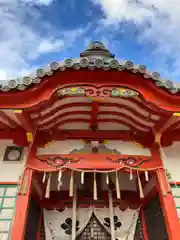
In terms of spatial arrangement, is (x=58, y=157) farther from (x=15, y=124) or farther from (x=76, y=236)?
(x=76, y=236)

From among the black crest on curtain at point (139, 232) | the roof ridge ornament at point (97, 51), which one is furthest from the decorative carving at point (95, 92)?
the roof ridge ornament at point (97, 51)

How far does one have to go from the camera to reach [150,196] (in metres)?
5.89

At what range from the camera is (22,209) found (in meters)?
4.54

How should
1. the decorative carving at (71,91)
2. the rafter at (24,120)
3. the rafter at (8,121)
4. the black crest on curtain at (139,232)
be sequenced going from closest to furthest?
the rafter at (24,120)
the decorative carving at (71,91)
the rafter at (8,121)
the black crest on curtain at (139,232)

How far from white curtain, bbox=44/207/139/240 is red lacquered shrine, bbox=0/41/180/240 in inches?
0.9

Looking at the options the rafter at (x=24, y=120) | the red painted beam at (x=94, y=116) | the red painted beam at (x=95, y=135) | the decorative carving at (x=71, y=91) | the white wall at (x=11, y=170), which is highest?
the decorative carving at (x=71, y=91)

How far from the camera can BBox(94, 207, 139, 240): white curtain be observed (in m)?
5.75

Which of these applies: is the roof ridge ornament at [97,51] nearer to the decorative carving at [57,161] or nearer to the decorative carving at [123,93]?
the decorative carving at [123,93]

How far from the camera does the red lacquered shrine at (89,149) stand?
193 inches

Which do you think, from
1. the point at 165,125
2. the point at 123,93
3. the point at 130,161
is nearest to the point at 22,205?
the point at 130,161

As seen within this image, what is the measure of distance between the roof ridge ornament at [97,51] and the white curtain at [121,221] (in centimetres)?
553

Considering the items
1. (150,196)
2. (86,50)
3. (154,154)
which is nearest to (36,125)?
(154,154)

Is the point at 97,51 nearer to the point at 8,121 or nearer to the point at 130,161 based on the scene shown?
the point at 8,121

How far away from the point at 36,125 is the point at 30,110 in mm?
583
